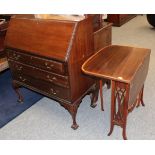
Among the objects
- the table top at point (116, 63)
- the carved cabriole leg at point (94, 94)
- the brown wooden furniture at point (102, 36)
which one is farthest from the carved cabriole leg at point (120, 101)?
the brown wooden furniture at point (102, 36)

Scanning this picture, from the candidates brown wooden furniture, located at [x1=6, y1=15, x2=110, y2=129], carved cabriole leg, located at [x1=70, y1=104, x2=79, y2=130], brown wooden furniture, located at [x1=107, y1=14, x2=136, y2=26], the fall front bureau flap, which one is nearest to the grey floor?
carved cabriole leg, located at [x1=70, y1=104, x2=79, y2=130]

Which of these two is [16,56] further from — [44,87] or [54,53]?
[54,53]

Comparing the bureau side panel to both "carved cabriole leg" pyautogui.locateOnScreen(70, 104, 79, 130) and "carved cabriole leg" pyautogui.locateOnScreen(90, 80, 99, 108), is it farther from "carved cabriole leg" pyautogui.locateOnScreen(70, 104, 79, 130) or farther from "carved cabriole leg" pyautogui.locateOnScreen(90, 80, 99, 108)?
"carved cabriole leg" pyautogui.locateOnScreen(90, 80, 99, 108)

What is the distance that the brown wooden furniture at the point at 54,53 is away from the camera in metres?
1.92

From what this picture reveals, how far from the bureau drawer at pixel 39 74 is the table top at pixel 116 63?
0.85 feet

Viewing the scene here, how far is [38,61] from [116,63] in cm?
75

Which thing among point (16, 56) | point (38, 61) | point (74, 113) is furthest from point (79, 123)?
point (16, 56)

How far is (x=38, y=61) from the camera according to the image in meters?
2.11

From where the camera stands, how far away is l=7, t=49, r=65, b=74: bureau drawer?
197 centimetres

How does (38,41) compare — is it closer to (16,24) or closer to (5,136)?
(16,24)

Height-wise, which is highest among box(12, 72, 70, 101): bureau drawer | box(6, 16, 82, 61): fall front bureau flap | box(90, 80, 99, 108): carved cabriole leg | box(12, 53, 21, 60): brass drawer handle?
box(6, 16, 82, 61): fall front bureau flap

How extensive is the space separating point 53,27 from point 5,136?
1217 mm

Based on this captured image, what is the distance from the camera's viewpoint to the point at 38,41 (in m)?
2.08
